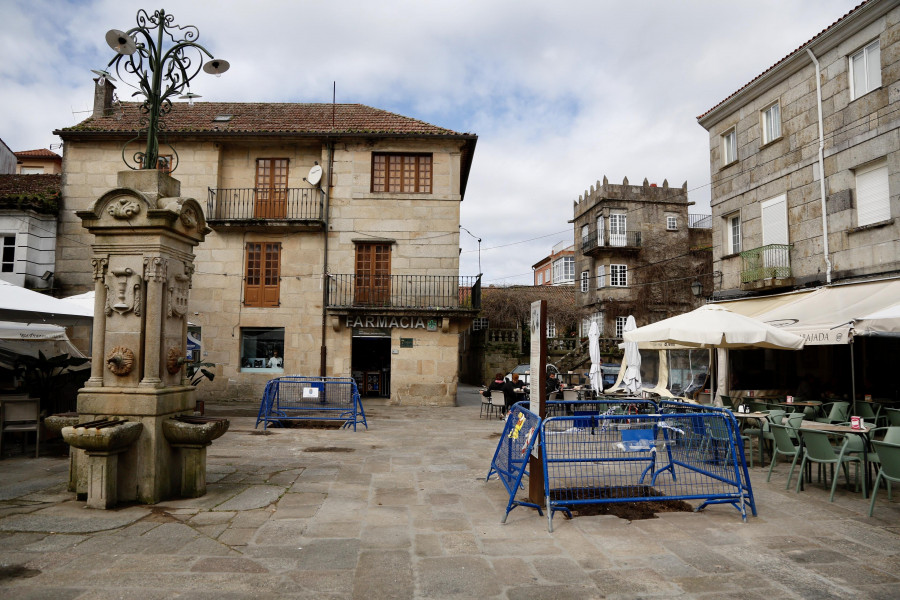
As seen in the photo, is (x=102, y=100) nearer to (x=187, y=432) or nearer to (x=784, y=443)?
(x=187, y=432)

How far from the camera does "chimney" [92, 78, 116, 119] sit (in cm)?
1988

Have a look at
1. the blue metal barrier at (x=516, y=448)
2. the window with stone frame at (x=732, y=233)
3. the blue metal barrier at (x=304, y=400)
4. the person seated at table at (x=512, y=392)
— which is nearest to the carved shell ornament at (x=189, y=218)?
the blue metal barrier at (x=516, y=448)

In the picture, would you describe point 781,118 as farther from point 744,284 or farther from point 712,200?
point 744,284

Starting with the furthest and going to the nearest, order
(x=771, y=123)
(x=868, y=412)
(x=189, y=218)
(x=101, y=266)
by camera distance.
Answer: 1. (x=771, y=123)
2. (x=868, y=412)
3. (x=189, y=218)
4. (x=101, y=266)

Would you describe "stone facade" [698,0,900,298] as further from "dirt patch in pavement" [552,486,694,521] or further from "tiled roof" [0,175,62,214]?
"tiled roof" [0,175,62,214]

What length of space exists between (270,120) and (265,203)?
3.33 meters

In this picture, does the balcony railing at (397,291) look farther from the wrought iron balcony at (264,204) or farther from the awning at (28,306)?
the awning at (28,306)

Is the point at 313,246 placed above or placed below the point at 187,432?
above

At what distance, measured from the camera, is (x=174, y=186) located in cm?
636

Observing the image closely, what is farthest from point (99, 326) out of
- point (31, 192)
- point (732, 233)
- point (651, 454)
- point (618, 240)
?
point (618, 240)

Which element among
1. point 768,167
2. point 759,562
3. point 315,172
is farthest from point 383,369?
point 759,562

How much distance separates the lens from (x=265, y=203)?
61.2 ft

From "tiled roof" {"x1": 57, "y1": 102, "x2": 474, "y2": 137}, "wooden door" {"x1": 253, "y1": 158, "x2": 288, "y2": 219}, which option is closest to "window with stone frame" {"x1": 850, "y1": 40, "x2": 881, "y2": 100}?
"tiled roof" {"x1": 57, "y1": 102, "x2": 474, "y2": 137}

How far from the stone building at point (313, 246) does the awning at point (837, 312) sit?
886 centimetres
